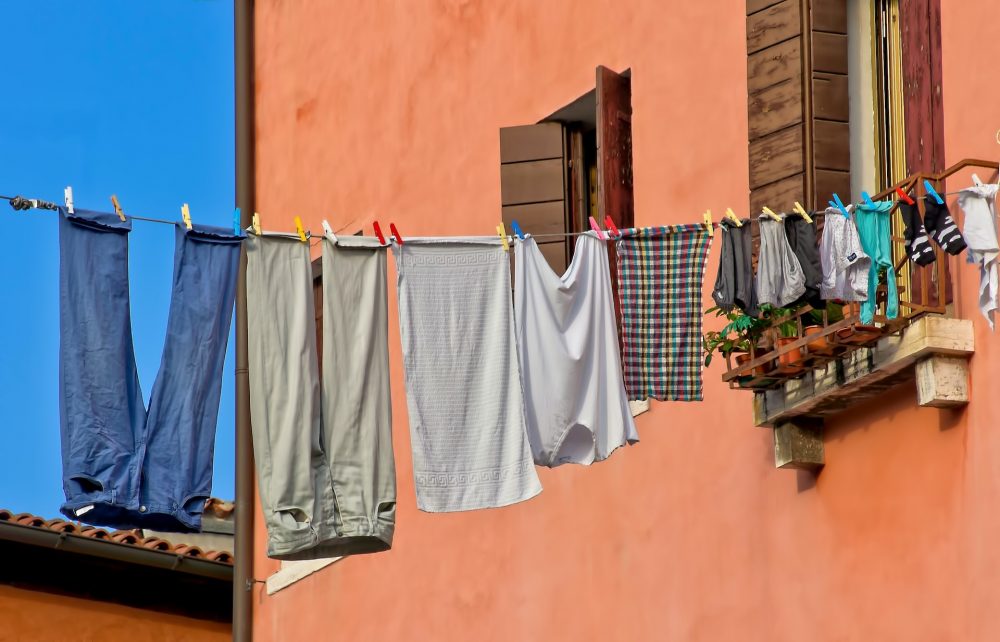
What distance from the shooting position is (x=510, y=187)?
11.0m

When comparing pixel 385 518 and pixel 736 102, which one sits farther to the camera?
pixel 736 102

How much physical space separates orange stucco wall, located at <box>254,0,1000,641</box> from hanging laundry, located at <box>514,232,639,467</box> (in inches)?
42.0

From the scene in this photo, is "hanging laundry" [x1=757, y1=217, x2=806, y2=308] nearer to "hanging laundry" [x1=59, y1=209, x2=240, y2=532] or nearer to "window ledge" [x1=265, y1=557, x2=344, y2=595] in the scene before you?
"hanging laundry" [x1=59, y1=209, x2=240, y2=532]

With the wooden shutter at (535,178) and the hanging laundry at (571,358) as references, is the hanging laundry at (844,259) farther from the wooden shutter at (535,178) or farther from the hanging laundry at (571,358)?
the wooden shutter at (535,178)

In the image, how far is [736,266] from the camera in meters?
7.95

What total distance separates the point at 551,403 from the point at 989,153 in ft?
6.16

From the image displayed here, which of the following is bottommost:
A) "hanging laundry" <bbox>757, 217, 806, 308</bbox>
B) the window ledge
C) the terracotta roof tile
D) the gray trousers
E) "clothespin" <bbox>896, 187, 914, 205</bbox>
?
the window ledge

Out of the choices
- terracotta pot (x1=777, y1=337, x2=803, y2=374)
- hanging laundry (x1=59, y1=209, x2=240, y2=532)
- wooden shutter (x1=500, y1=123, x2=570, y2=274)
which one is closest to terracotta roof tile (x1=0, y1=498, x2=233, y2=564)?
wooden shutter (x1=500, y1=123, x2=570, y2=274)

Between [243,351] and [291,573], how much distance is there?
145 cm

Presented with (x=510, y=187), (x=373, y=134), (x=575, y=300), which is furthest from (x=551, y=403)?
(x=373, y=134)

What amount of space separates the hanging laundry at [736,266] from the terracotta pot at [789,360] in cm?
38

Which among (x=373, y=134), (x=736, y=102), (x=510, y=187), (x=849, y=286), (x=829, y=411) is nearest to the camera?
(x=849, y=286)

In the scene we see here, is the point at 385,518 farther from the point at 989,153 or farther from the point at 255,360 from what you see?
the point at 989,153

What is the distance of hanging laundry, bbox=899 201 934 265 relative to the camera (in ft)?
24.8
